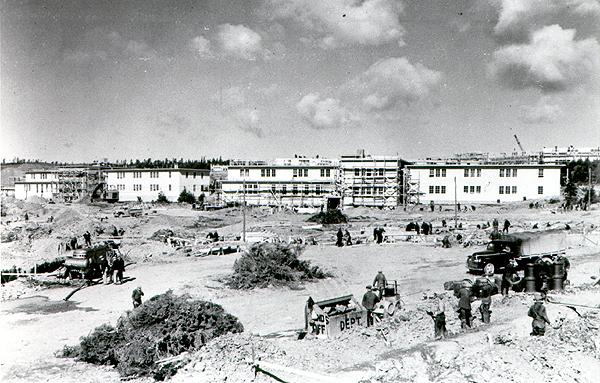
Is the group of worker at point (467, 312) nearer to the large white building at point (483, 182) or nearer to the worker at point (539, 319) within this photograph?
the worker at point (539, 319)

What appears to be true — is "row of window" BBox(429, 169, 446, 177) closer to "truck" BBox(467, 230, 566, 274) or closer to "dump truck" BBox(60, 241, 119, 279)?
"truck" BBox(467, 230, 566, 274)

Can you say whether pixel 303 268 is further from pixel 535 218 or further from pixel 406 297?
pixel 535 218

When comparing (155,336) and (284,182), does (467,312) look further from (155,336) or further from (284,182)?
(284,182)

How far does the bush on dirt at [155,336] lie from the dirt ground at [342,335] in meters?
0.50

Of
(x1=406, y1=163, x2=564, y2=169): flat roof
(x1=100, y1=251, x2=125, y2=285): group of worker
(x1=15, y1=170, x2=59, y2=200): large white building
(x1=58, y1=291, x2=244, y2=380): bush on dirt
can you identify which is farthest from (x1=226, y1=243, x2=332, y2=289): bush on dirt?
(x1=15, y1=170, x2=59, y2=200): large white building

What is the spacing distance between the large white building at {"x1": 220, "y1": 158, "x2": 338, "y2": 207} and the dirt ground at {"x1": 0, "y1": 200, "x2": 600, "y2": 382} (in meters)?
37.6

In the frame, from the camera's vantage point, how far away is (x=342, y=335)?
15695mm

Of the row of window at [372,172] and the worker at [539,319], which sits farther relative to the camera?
the row of window at [372,172]

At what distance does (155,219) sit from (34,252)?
1837 cm

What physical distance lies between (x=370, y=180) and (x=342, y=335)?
60645mm

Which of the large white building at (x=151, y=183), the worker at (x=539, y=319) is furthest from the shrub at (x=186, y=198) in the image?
the worker at (x=539, y=319)

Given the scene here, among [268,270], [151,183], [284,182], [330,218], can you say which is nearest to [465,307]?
[268,270]

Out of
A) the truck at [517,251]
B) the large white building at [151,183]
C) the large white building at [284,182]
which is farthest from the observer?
the large white building at [151,183]

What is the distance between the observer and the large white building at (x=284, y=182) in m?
77.1
